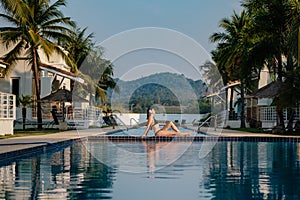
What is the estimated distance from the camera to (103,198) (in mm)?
5887

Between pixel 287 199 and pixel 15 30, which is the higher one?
pixel 15 30

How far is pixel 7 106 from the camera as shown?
59.1 feet

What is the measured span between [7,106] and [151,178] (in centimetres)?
1164

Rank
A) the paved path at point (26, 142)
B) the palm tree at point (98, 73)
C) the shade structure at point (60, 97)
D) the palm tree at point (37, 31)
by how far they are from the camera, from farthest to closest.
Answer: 1. the palm tree at point (98, 73)
2. the shade structure at point (60, 97)
3. the palm tree at point (37, 31)
4. the paved path at point (26, 142)

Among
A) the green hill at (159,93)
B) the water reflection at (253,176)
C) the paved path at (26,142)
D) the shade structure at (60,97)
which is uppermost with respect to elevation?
the green hill at (159,93)

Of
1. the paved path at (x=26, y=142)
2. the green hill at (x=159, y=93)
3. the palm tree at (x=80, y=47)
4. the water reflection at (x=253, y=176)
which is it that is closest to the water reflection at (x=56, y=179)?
the paved path at (x=26, y=142)

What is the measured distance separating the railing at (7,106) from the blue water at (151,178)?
23.6 ft

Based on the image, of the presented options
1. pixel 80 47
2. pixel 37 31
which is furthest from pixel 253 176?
pixel 80 47

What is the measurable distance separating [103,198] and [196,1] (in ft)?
49.9

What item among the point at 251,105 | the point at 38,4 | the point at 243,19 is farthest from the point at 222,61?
the point at 38,4

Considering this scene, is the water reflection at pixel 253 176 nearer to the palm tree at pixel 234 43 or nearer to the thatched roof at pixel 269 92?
the thatched roof at pixel 269 92

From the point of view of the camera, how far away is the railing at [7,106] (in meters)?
17.8

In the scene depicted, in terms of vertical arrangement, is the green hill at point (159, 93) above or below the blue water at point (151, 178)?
above

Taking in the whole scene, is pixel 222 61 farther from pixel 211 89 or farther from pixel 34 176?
pixel 34 176
